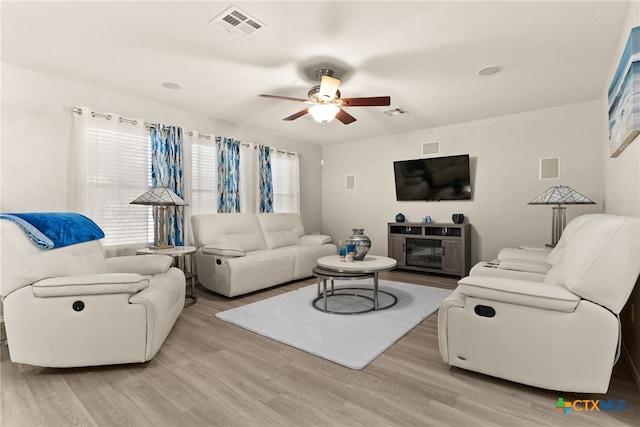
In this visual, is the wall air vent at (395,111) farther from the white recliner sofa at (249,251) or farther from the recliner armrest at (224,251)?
the recliner armrest at (224,251)

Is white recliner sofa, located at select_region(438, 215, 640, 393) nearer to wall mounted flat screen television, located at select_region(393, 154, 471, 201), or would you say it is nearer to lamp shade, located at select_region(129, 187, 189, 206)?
lamp shade, located at select_region(129, 187, 189, 206)

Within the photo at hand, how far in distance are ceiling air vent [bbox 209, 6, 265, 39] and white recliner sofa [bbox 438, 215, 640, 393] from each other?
2429 mm

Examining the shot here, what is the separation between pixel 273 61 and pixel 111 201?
2540 millimetres

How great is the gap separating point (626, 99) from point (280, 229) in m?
4.39

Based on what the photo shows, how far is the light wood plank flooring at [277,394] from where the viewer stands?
1667 millimetres

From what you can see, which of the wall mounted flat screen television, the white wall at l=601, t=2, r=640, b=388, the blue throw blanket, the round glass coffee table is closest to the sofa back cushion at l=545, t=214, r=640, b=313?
the white wall at l=601, t=2, r=640, b=388

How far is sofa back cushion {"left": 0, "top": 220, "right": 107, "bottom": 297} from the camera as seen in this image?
2092mm

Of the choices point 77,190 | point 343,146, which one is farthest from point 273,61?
point 343,146

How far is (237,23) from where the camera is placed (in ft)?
8.03

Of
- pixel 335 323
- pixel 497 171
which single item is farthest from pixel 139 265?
pixel 497 171

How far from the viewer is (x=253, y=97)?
4055 millimetres

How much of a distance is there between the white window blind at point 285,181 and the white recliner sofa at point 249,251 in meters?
0.58

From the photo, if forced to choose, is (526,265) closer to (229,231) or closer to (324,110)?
(324,110)

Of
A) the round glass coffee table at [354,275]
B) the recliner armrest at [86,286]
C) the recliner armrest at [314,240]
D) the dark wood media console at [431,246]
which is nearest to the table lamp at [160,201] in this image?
the recliner armrest at [86,286]
